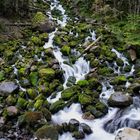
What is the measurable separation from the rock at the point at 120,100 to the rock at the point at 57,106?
144cm

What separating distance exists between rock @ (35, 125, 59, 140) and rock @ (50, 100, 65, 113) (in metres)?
1.25

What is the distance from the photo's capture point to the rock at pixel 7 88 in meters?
10.7

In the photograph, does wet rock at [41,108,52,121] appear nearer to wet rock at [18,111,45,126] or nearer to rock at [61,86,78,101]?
wet rock at [18,111,45,126]

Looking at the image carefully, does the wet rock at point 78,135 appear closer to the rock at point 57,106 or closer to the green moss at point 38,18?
the rock at point 57,106

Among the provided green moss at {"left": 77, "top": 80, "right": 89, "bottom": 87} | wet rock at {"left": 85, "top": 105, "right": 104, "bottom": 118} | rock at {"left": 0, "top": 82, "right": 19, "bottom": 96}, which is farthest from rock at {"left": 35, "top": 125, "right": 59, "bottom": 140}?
green moss at {"left": 77, "top": 80, "right": 89, "bottom": 87}

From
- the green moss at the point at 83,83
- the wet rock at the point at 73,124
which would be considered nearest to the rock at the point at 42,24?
the green moss at the point at 83,83

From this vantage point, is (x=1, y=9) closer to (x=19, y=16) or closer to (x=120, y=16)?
(x=19, y=16)

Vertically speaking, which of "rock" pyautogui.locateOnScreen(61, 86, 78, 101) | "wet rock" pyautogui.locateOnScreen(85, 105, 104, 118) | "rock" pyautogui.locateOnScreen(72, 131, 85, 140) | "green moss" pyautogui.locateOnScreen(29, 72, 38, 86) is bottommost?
"rock" pyautogui.locateOnScreen(72, 131, 85, 140)

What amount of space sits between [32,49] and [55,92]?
3.14 meters

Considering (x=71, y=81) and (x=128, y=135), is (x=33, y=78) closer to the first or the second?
(x=71, y=81)

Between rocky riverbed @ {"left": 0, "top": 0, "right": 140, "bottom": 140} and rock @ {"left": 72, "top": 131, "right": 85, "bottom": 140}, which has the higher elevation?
rocky riverbed @ {"left": 0, "top": 0, "right": 140, "bottom": 140}

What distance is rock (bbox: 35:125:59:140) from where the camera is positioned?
8703 mm

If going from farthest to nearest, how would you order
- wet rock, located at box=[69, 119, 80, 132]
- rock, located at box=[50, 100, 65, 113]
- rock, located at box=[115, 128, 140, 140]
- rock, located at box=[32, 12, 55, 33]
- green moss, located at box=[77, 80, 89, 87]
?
rock, located at box=[32, 12, 55, 33], green moss, located at box=[77, 80, 89, 87], rock, located at box=[50, 100, 65, 113], wet rock, located at box=[69, 119, 80, 132], rock, located at box=[115, 128, 140, 140]

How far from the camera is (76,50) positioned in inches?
546
